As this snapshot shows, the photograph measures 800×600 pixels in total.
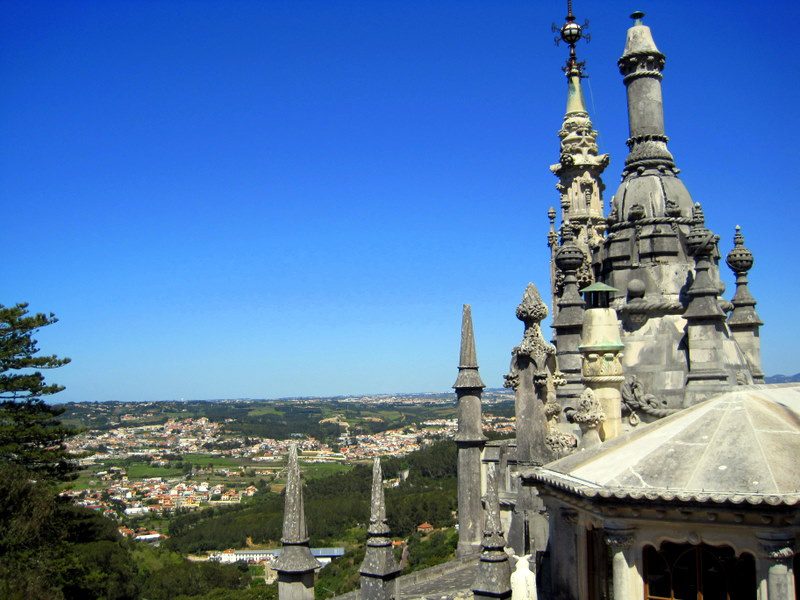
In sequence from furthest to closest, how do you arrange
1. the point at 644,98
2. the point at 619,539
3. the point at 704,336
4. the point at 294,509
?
the point at 644,98 → the point at 704,336 → the point at 294,509 → the point at 619,539

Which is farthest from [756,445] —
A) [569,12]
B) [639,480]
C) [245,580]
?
[245,580]

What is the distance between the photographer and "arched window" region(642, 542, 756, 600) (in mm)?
7914

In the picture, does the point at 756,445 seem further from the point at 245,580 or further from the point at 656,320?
the point at 245,580

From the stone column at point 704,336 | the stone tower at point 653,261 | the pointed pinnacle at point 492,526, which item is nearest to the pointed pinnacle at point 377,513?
the pointed pinnacle at point 492,526

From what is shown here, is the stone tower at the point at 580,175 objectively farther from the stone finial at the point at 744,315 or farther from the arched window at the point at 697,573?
the arched window at the point at 697,573

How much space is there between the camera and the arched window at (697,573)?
7.91m

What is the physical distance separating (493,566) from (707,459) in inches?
118

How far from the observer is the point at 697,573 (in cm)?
812

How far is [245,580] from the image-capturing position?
204ft

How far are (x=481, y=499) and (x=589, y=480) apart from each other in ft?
18.9

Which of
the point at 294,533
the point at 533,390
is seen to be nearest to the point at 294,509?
the point at 294,533

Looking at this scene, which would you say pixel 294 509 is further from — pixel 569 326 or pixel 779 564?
pixel 569 326

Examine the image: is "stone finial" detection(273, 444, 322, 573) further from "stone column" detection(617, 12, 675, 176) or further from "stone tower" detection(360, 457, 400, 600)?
"stone column" detection(617, 12, 675, 176)

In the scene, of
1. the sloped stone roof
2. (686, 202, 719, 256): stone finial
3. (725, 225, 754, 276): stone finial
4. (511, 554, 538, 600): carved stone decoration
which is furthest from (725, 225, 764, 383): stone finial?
(511, 554, 538, 600): carved stone decoration
